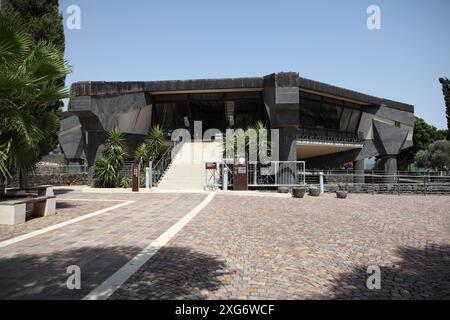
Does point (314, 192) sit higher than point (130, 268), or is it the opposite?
point (314, 192)

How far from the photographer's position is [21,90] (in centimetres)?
856

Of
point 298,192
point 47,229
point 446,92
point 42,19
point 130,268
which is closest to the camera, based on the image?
point 130,268

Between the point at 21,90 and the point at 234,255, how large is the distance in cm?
709

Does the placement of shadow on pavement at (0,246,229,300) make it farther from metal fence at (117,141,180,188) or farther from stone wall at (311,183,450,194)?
stone wall at (311,183,450,194)

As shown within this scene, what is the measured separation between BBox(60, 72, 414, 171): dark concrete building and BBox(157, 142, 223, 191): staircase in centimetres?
400

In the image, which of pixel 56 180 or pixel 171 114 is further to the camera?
pixel 171 114

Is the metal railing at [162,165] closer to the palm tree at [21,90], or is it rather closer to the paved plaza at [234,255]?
the paved plaza at [234,255]

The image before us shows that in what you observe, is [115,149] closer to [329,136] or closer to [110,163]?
[110,163]

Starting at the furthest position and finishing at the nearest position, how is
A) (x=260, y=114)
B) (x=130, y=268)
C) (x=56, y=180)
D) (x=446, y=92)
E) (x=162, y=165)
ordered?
(x=446, y=92)
(x=260, y=114)
(x=56, y=180)
(x=162, y=165)
(x=130, y=268)

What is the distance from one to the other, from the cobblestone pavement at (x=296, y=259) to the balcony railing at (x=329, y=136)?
635 inches

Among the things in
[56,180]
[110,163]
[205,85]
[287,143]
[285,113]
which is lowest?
[56,180]

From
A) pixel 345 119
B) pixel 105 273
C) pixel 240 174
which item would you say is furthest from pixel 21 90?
pixel 345 119

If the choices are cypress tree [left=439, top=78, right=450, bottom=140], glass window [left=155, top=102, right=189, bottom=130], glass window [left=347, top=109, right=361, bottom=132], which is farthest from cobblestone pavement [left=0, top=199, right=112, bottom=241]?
cypress tree [left=439, top=78, right=450, bottom=140]

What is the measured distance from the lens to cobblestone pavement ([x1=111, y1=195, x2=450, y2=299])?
13.8 ft
